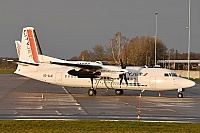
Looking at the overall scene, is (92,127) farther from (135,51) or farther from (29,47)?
(135,51)

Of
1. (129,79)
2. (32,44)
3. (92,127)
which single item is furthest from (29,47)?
(92,127)

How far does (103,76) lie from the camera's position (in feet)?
116

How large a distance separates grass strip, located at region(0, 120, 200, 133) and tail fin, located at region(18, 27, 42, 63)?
2048 centimetres

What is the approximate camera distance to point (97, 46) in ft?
434

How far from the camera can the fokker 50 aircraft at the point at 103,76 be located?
3425cm

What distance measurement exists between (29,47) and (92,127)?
2316 cm

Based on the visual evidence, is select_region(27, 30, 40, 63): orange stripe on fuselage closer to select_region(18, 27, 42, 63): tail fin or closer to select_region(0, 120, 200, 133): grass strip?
select_region(18, 27, 42, 63): tail fin

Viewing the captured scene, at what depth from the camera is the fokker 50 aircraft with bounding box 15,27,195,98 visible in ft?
112

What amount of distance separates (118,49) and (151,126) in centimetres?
9200

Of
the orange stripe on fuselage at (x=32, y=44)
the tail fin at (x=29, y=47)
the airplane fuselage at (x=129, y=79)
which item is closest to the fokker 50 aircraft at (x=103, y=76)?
the airplane fuselage at (x=129, y=79)

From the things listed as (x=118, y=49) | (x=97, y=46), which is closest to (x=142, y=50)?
(x=118, y=49)

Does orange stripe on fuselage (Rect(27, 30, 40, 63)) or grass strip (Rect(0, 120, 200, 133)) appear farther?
orange stripe on fuselage (Rect(27, 30, 40, 63))

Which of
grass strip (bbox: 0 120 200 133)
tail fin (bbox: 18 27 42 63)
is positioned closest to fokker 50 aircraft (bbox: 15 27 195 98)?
tail fin (bbox: 18 27 42 63)

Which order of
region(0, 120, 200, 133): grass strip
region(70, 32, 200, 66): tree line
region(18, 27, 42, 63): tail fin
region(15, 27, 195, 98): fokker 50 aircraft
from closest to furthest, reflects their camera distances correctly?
region(0, 120, 200, 133): grass strip
region(15, 27, 195, 98): fokker 50 aircraft
region(18, 27, 42, 63): tail fin
region(70, 32, 200, 66): tree line
